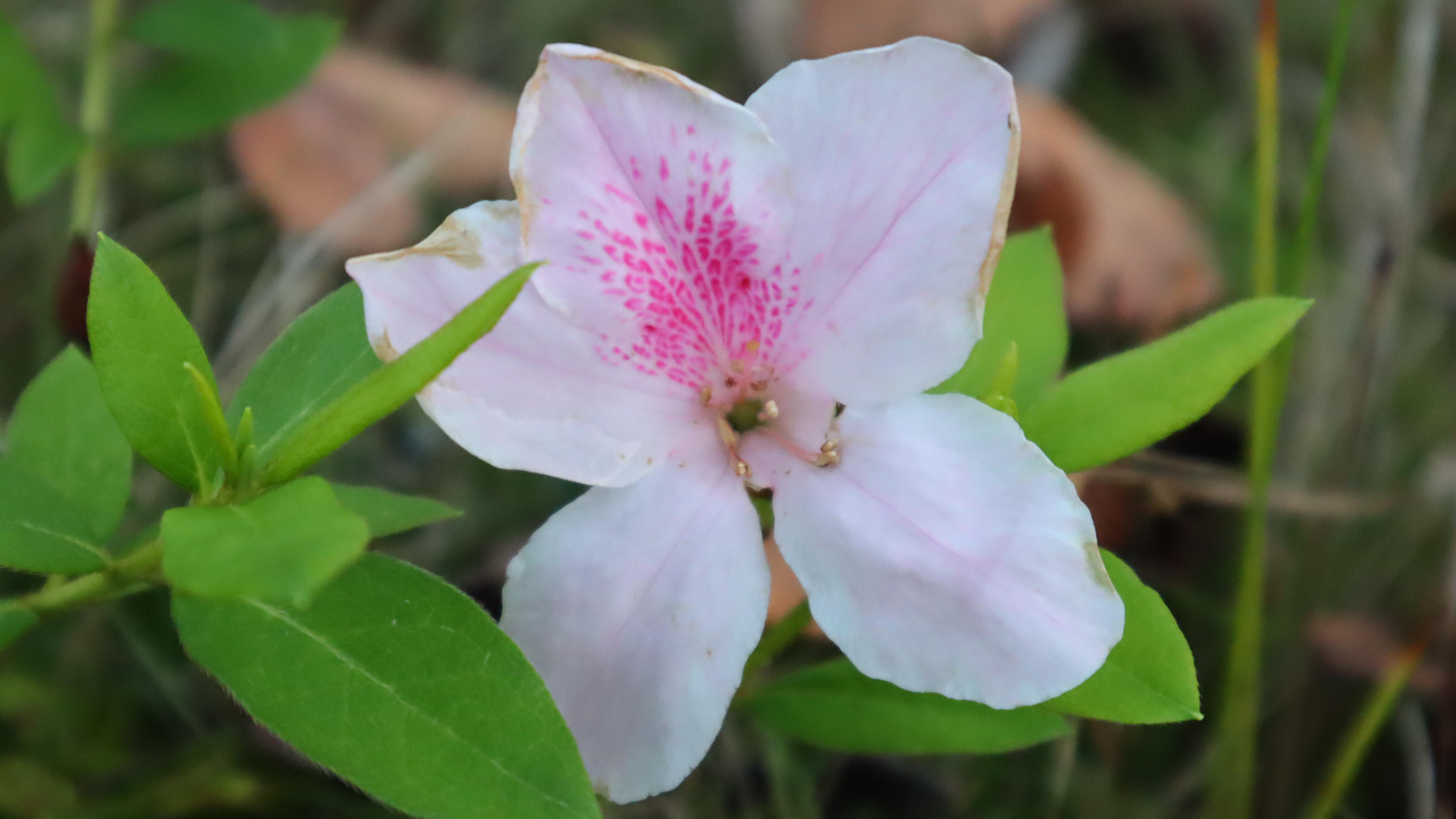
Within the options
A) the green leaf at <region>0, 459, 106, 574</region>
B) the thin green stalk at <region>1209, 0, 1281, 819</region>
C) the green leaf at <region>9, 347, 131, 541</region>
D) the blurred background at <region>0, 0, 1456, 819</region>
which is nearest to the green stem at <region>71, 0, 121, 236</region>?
the blurred background at <region>0, 0, 1456, 819</region>

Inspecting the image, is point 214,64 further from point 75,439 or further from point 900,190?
point 900,190

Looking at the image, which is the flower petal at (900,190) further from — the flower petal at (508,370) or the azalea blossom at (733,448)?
the flower petal at (508,370)

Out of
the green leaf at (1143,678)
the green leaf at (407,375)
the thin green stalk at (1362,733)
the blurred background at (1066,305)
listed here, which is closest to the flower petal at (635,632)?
the green leaf at (407,375)

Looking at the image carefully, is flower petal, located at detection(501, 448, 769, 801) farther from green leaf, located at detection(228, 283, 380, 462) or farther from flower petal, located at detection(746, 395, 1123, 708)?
green leaf, located at detection(228, 283, 380, 462)

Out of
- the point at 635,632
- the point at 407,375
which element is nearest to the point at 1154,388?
the point at 635,632

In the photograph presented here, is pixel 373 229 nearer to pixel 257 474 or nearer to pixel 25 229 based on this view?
pixel 25 229

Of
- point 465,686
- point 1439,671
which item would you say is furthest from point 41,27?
point 1439,671
